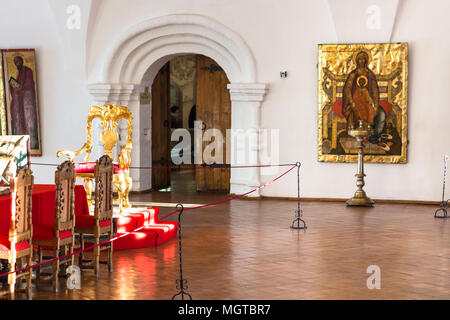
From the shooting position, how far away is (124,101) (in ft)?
44.0

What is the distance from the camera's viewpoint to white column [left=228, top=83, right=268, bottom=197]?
12.6 m

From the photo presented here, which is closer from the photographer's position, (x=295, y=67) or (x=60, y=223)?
(x=60, y=223)

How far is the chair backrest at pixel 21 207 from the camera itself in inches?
233

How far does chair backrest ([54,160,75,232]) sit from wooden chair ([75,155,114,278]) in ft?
1.34

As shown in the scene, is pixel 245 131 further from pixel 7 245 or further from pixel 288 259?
pixel 7 245

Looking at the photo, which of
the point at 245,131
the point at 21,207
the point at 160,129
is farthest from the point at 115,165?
the point at 160,129

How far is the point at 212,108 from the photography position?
1403 centimetres

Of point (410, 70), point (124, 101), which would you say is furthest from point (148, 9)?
point (410, 70)

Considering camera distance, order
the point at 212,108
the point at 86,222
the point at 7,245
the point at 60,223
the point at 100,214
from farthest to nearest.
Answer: the point at 212,108 < the point at 86,222 < the point at 100,214 < the point at 60,223 < the point at 7,245

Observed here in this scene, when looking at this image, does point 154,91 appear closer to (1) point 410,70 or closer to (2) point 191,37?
(2) point 191,37

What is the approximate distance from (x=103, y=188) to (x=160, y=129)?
289 inches

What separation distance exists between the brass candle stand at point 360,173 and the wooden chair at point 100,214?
5416 millimetres

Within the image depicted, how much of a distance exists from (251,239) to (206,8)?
532 cm

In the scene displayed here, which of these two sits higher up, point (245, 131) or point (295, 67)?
point (295, 67)
